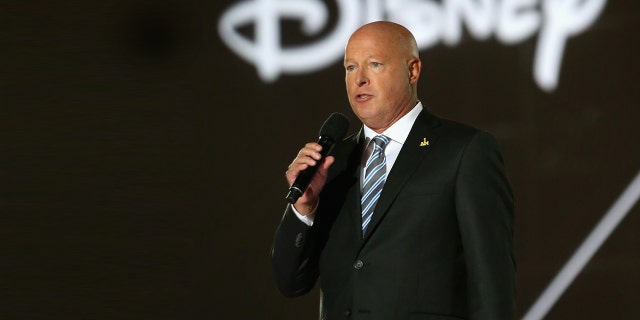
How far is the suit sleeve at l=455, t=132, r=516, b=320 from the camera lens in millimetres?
1731

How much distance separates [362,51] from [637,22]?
1.97 metres

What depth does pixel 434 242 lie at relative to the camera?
5.81 ft

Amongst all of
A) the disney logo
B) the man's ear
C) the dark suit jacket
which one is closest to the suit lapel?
the dark suit jacket

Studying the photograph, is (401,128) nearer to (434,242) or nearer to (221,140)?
(434,242)

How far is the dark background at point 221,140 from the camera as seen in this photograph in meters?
3.34

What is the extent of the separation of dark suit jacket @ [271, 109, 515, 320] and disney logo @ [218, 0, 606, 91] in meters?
1.62

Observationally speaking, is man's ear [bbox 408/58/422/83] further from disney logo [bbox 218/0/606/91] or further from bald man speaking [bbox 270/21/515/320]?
disney logo [bbox 218/0/606/91]

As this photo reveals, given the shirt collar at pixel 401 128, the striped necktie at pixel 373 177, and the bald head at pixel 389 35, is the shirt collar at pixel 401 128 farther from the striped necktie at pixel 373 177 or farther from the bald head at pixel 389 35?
the bald head at pixel 389 35

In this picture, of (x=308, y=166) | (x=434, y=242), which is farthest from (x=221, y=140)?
(x=434, y=242)

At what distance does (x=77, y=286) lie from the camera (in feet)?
10.6

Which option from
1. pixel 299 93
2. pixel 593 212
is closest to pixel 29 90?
pixel 299 93

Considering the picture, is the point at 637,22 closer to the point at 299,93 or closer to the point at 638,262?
the point at 638,262

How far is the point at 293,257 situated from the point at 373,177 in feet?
0.84

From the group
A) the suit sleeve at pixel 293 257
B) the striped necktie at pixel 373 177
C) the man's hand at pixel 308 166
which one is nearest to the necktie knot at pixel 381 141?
the striped necktie at pixel 373 177
